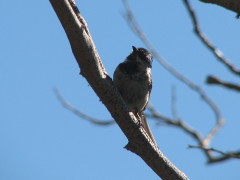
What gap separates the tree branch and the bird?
5.17ft

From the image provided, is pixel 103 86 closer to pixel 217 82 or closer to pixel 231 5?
pixel 231 5

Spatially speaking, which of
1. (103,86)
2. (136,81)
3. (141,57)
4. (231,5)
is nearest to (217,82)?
(231,5)

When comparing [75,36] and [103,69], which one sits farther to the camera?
[103,69]

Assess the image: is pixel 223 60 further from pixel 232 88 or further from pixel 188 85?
pixel 188 85

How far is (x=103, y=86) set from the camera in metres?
3.45

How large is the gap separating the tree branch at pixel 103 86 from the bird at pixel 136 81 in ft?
5.17

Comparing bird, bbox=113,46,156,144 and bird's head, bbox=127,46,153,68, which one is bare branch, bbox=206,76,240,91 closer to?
bird, bbox=113,46,156,144

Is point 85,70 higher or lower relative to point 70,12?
lower

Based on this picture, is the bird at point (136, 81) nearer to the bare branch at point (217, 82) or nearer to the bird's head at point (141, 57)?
the bird's head at point (141, 57)

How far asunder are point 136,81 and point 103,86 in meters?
2.16

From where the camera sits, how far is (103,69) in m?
3.50

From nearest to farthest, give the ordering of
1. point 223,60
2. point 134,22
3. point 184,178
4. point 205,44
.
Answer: point 223,60, point 205,44, point 184,178, point 134,22

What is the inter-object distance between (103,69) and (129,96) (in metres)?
2.06

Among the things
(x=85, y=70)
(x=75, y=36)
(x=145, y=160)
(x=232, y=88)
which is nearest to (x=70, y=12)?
(x=75, y=36)
